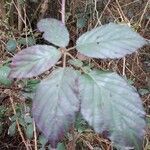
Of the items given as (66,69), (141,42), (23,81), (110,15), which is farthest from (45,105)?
(110,15)

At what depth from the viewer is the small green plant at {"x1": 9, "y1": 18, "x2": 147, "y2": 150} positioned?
1.79 ft

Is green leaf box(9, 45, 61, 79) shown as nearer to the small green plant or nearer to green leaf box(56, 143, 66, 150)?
the small green plant

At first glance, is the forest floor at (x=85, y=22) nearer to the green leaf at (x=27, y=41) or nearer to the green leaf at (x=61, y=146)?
the green leaf at (x=27, y=41)

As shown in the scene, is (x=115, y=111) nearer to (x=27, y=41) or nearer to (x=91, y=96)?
(x=91, y=96)

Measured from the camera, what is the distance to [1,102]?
149 cm

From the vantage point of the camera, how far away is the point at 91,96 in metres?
0.56

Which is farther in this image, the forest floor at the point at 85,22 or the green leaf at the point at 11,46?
the forest floor at the point at 85,22

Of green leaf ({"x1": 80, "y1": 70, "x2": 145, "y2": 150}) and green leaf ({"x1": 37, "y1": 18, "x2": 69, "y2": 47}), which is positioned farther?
green leaf ({"x1": 37, "y1": 18, "x2": 69, "y2": 47})

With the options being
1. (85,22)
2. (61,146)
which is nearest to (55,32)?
(61,146)

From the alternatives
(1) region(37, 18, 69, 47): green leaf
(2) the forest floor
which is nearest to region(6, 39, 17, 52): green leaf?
(2) the forest floor

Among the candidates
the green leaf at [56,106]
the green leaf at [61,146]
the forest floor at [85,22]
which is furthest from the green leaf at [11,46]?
the green leaf at [56,106]

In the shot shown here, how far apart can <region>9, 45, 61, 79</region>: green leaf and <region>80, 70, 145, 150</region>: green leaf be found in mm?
70

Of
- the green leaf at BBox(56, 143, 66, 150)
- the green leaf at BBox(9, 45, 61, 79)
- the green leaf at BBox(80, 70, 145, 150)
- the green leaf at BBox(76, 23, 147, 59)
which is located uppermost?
the green leaf at BBox(76, 23, 147, 59)

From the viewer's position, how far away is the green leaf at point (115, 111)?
544 mm
